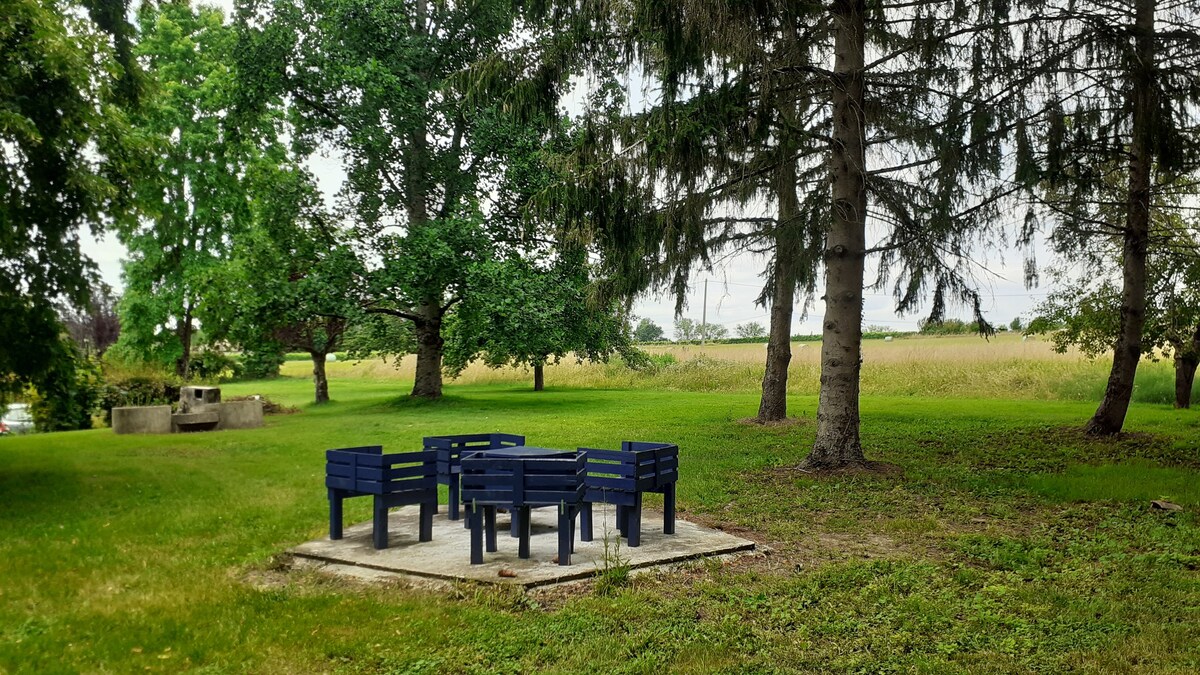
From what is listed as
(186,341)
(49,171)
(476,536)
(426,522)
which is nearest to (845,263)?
(426,522)

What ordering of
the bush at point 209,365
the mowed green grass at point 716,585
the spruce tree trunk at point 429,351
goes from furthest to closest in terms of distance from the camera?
the bush at point 209,365, the spruce tree trunk at point 429,351, the mowed green grass at point 716,585

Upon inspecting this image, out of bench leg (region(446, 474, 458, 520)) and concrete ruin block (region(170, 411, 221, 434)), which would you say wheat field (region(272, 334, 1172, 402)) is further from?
bench leg (region(446, 474, 458, 520))

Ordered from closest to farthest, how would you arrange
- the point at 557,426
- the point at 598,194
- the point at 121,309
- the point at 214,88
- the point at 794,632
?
the point at 794,632
the point at 598,194
the point at 557,426
the point at 214,88
the point at 121,309

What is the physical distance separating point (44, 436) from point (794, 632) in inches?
704

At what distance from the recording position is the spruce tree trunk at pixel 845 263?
1002 centimetres

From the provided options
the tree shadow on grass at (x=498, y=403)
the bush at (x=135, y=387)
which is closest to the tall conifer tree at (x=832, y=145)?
the tree shadow on grass at (x=498, y=403)

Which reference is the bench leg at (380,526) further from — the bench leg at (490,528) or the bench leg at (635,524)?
the bench leg at (635,524)

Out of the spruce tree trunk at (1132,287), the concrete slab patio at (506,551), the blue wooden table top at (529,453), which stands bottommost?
the concrete slab patio at (506,551)

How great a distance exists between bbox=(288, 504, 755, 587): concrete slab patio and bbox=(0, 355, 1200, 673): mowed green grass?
10.4 inches

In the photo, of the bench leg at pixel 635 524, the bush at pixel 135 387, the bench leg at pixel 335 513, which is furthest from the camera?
the bush at pixel 135 387

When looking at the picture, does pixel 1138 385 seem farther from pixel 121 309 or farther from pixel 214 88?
pixel 121 309

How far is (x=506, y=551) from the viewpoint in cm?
623

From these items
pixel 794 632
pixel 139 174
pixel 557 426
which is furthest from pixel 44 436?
pixel 794 632

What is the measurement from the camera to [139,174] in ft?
35.1
